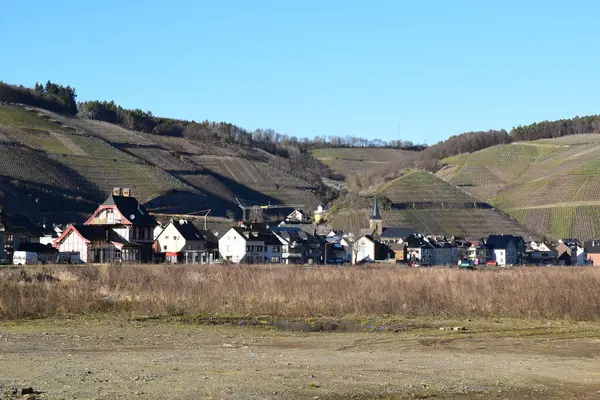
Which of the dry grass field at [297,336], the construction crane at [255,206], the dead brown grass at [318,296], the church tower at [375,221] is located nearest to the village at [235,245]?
the church tower at [375,221]

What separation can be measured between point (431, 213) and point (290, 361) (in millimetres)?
140054

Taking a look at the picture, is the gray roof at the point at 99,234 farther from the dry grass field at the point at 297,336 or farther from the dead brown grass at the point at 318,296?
the dead brown grass at the point at 318,296

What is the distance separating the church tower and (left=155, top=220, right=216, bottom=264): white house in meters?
45.3

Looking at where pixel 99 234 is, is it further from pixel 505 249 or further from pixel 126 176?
pixel 126 176

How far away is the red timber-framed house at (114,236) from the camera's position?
267 feet

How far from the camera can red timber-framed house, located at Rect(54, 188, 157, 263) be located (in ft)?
267

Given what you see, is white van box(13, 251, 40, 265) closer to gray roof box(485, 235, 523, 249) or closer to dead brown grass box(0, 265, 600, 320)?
dead brown grass box(0, 265, 600, 320)

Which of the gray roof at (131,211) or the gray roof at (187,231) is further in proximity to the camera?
the gray roof at (187,231)

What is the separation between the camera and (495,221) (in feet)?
508

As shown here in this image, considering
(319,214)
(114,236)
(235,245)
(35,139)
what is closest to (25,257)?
(114,236)

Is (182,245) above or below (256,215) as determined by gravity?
below

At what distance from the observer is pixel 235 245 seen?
3863 inches

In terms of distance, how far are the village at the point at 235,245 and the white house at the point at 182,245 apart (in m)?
0.10

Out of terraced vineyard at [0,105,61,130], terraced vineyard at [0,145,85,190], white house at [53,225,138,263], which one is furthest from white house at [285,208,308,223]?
white house at [53,225,138,263]
